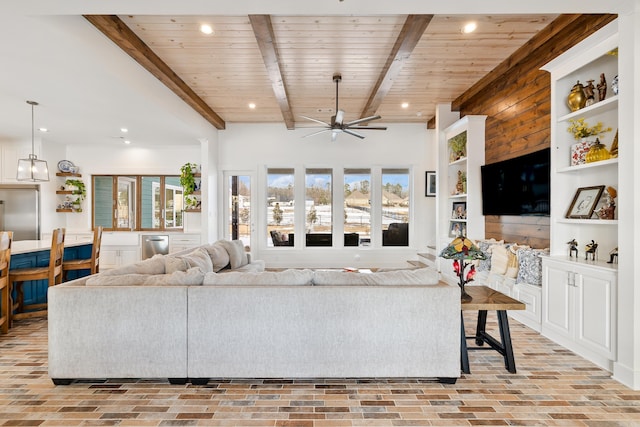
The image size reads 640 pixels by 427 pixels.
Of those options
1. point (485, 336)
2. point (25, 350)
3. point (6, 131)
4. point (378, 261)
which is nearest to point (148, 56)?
point (25, 350)

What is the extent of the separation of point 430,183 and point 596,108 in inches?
170

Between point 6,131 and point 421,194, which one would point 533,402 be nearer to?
point 421,194

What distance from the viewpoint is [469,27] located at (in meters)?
3.50

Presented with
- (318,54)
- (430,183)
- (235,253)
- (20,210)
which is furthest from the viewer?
(430,183)

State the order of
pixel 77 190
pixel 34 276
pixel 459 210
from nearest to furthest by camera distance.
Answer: pixel 34 276
pixel 459 210
pixel 77 190

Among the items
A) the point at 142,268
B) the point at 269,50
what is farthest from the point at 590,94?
the point at 142,268

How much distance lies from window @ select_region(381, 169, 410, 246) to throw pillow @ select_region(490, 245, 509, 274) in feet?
10.0

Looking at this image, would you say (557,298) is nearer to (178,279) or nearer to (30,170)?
(178,279)

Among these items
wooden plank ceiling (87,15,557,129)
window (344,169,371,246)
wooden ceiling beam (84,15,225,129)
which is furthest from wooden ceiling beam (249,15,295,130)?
window (344,169,371,246)

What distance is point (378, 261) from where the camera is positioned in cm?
737

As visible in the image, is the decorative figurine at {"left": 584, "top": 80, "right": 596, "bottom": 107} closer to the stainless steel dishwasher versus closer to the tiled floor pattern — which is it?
the tiled floor pattern

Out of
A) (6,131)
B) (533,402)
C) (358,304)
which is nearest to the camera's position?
(533,402)

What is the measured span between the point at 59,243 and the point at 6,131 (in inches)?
142

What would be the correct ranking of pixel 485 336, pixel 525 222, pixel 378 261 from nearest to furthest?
1. pixel 485 336
2. pixel 525 222
3. pixel 378 261
